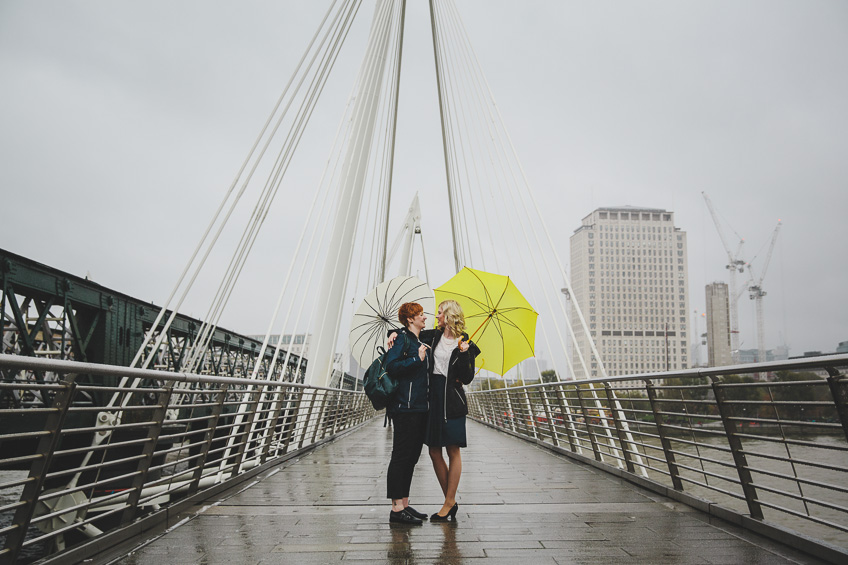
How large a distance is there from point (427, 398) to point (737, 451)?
83.7 inches

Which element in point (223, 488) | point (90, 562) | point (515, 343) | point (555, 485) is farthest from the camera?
point (515, 343)

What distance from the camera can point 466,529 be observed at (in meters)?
4.48

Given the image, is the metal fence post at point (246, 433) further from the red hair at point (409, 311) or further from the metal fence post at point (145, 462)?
the red hair at point (409, 311)

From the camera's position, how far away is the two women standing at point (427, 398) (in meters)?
4.66

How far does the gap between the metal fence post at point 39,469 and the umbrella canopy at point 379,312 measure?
7.85 meters

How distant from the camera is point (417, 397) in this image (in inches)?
185

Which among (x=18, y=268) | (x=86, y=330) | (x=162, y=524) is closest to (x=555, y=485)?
(x=162, y=524)

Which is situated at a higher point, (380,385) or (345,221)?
(345,221)

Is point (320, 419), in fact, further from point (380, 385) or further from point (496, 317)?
point (380, 385)

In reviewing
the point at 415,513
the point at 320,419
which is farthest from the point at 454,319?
the point at 320,419

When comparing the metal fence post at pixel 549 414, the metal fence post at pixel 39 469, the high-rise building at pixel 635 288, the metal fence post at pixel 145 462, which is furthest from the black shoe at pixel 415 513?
the high-rise building at pixel 635 288

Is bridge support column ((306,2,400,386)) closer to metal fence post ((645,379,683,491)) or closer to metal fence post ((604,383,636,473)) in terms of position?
metal fence post ((604,383,636,473))

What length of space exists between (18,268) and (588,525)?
10.2 m

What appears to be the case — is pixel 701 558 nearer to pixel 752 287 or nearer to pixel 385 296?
pixel 385 296
